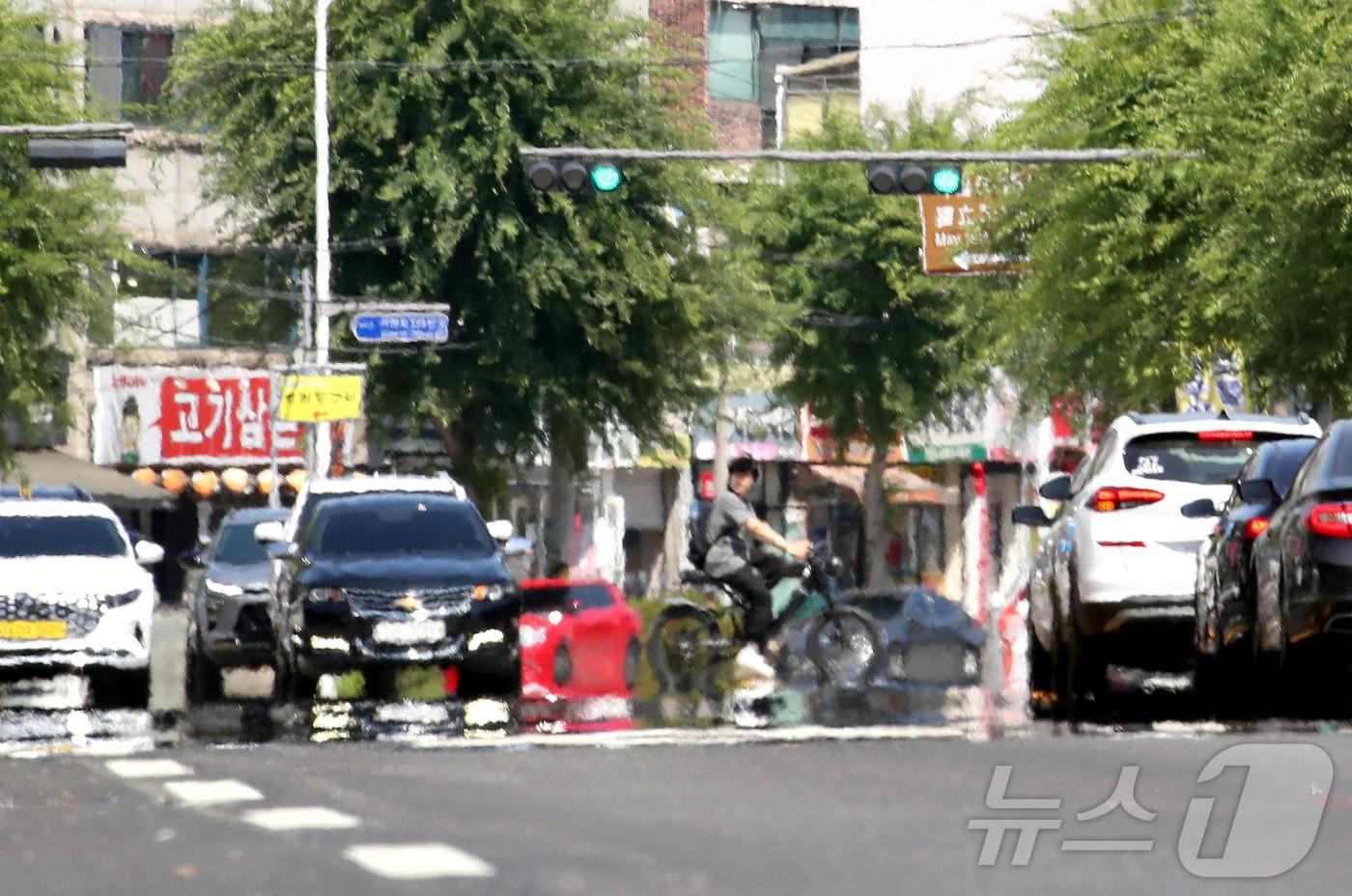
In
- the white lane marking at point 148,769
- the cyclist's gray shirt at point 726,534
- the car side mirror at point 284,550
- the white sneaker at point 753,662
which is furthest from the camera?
the cyclist's gray shirt at point 726,534

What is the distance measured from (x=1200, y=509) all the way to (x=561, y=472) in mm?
30204

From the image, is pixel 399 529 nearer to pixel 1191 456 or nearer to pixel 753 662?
pixel 753 662

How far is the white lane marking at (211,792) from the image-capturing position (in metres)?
11.8

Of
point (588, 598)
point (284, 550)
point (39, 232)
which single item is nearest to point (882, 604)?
point (588, 598)

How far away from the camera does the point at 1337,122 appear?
2730cm

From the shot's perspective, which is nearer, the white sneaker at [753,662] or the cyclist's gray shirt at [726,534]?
the white sneaker at [753,662]

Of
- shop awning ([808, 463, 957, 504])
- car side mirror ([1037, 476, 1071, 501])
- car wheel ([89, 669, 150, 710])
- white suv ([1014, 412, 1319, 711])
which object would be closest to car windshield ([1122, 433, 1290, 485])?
white suv ([1014, 412, 1319, 711])

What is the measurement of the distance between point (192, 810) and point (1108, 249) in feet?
72.4

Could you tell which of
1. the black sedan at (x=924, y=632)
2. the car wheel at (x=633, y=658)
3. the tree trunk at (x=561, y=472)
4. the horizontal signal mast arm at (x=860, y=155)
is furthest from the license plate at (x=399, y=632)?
the tree trunk at (x=561, y=472)

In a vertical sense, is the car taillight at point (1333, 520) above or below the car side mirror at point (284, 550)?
above

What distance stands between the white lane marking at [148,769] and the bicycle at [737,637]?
32.2 ft

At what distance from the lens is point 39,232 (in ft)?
134

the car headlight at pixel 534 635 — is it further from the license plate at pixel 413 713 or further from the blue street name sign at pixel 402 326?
the blue street name sign at pixel 402 326

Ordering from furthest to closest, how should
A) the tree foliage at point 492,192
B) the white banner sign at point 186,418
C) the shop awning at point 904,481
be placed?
the shop awning at point 904,481 < the white banner sign at point 186,418 < the tree foliage at point 492,192
